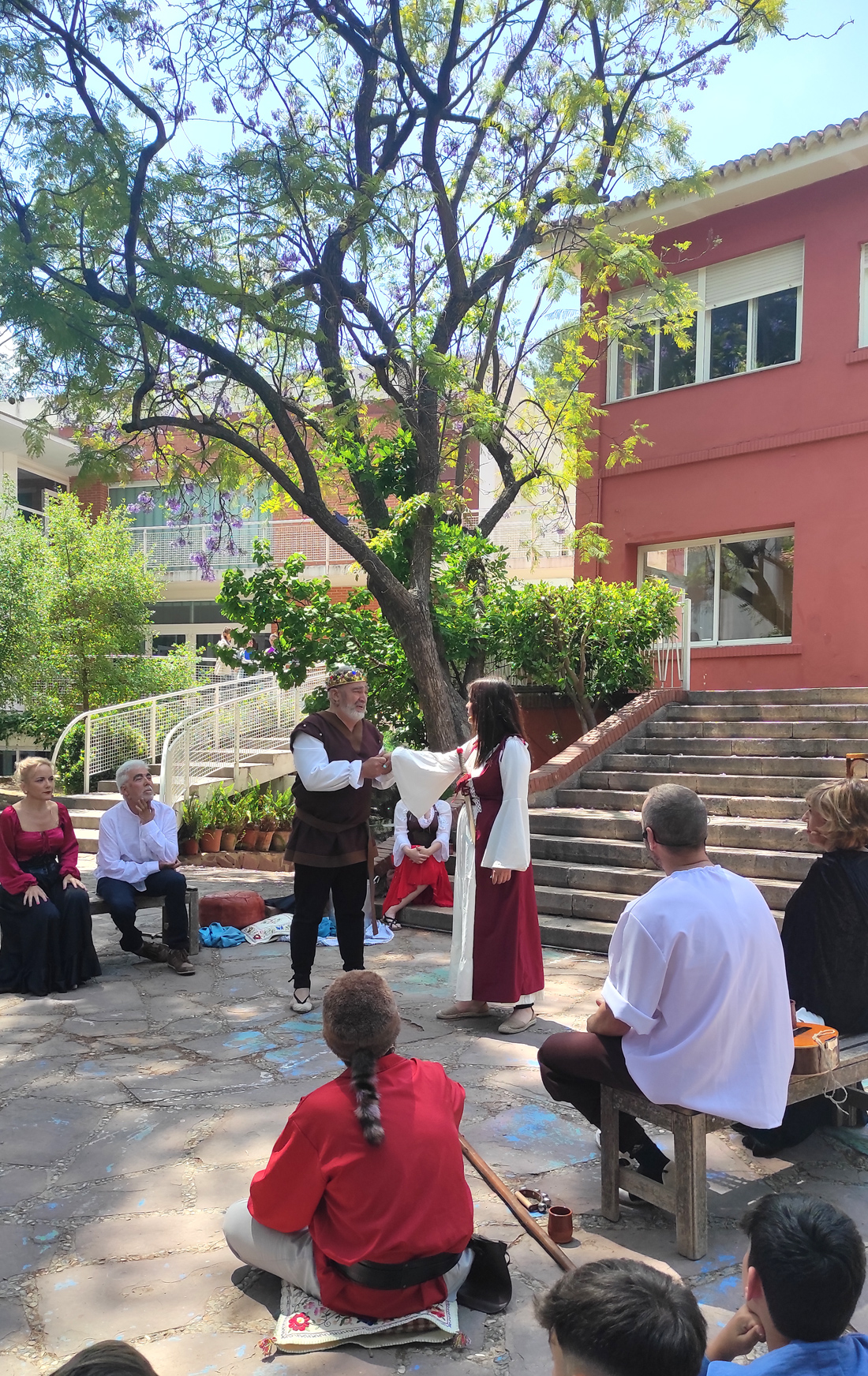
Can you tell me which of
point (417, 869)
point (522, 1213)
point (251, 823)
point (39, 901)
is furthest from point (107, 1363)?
point (251, 823)

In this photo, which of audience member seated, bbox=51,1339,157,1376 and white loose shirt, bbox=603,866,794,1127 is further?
white loose shirt, bbox=603,866,794,1127

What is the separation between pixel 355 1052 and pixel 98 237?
7.46 m

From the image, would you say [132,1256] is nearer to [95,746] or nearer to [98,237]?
[98,237]

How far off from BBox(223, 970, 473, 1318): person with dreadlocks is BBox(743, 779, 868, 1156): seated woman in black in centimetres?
167

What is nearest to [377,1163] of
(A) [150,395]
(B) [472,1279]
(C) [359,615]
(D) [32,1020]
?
(B) [472,1279]

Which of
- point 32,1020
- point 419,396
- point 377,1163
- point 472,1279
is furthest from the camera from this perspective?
point 419,396

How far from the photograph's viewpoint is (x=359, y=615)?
12.1 meters

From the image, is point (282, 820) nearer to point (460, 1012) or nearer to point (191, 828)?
point (191, 828)

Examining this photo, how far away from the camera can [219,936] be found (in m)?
8.16

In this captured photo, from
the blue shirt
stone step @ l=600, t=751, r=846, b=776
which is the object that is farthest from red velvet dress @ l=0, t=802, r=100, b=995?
the blue shirt

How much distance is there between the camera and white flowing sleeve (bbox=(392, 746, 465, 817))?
19.4 ft

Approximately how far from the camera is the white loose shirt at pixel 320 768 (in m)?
5.76

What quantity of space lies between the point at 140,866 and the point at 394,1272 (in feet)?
16.6

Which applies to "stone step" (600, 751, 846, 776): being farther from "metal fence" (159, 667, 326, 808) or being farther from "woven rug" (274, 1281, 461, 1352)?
"woven rug" (274, 1281, 461, 1352)
